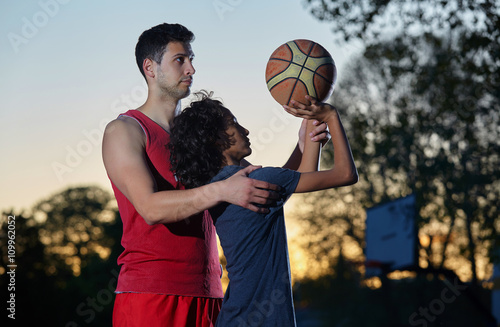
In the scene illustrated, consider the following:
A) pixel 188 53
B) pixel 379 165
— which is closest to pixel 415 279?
pixel 379 165

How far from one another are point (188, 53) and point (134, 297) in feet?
4.78

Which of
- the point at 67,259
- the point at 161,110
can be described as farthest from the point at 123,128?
the point at 67,259

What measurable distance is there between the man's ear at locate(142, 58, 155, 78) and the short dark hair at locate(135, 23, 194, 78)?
0.02 meters

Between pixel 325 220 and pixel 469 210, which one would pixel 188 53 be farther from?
pixel 325 220

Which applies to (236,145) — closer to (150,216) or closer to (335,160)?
(335,160)

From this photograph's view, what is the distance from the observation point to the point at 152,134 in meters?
3.32

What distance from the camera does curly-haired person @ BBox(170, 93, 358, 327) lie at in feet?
9.52

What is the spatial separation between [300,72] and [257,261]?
1393mm

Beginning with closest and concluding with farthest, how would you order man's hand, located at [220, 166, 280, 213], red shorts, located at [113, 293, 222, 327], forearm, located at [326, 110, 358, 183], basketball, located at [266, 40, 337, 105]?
1. man's hand, located at [220, 166, 280, 213]
2. red shorts, located at [113, 293, 222, 327]
3. forearm, located at [326, 110, 358, 183]
4. basketball, located at [266, 40, 337, 105]

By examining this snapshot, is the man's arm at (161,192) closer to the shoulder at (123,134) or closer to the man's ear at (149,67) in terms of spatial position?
the shoulder at (123,134)

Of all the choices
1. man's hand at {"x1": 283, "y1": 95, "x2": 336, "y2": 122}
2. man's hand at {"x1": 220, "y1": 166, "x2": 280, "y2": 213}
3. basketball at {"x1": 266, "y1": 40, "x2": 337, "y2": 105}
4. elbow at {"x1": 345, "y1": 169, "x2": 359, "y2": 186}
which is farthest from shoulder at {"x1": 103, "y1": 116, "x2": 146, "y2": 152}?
elbow at {"x1": 345, "y1": 169, "x2": 359, "y2": 186}

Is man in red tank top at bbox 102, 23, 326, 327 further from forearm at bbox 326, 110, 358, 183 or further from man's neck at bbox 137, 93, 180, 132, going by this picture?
forearm at bbox 326, 110, 358, 183

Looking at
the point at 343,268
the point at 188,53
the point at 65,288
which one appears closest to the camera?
the point at 188,53

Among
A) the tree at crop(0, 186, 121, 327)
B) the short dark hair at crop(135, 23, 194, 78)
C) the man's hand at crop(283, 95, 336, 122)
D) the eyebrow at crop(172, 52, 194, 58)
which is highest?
the short dark hair at crop(135, 23, 194, 78)
